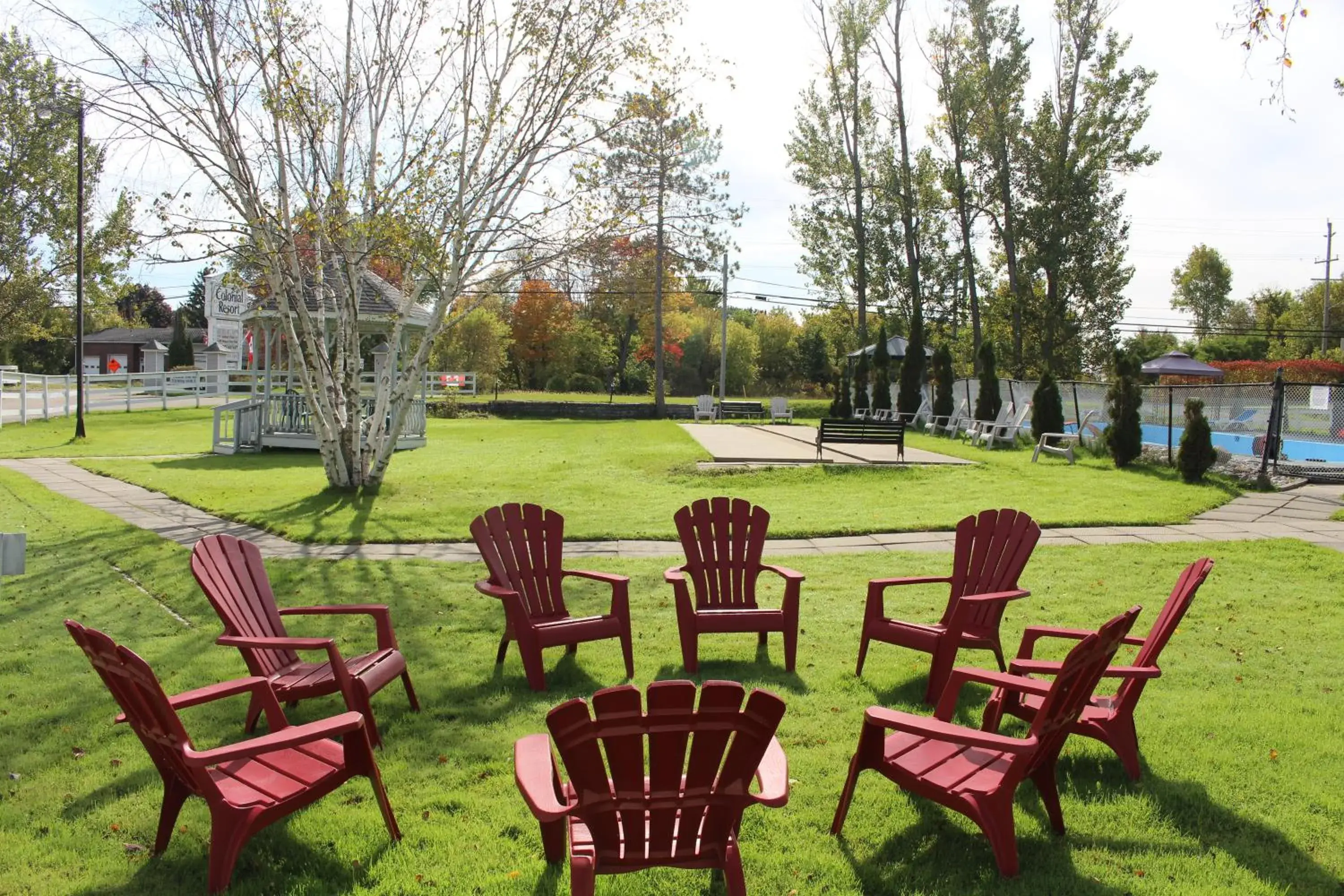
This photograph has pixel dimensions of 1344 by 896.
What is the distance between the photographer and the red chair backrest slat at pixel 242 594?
4184 millimetres

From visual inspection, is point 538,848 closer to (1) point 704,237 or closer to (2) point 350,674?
(2) point 350,674

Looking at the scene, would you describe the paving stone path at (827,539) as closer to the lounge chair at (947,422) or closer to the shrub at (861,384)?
the lounge chair at (947,422)

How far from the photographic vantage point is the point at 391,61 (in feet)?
39.9

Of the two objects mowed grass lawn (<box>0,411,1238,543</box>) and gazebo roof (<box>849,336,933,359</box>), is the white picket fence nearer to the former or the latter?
mowed grass lawn (<box>0,411,1238,543</box>)

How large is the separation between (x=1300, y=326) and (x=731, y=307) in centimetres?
3642

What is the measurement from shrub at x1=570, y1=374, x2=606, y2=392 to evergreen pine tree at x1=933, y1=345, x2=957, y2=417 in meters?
27.2

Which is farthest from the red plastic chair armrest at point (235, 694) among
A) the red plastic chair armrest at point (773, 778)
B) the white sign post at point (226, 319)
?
the white sign post at point (226, 319)

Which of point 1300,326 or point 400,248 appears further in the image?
point 1300,326

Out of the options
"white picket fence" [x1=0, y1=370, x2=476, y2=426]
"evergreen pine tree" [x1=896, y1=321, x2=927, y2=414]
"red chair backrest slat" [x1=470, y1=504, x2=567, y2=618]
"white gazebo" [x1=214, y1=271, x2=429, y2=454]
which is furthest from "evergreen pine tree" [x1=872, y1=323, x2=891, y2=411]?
"red chair backrest slat" [x1=470, y1=504, x2=567, y2=618]

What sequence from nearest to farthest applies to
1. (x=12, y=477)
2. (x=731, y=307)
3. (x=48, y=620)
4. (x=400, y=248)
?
(x=48, y=620) → (x=400, y=248) → (x=12, y=477) → (x=731, y=307)

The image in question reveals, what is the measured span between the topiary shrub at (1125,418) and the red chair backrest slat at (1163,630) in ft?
42.8

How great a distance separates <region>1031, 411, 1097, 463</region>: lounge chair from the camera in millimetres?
17203

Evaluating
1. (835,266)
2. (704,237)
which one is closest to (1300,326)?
(835,266)

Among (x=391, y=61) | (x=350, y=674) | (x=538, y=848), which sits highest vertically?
(x=391, y=61)
